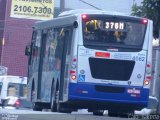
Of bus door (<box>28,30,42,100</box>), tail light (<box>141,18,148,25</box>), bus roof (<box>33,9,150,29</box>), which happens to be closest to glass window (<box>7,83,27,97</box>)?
bus door (<box>28,30,42,100</box>)

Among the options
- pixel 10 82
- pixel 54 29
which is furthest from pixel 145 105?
pixel 10 82

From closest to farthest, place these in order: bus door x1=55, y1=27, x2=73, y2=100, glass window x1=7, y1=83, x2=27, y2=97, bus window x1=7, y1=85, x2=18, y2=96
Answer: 1. bus door x1=55, y1=27, x2=73, y2=100
2. bus window x1=7, y1=85, x2=18, y2=96
3. glass window x1=7, y1=83, x2=27, y2=97

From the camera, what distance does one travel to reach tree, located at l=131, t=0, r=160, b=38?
22.6m

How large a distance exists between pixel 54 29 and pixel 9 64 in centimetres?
3971

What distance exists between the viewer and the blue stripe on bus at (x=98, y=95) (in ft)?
78.9

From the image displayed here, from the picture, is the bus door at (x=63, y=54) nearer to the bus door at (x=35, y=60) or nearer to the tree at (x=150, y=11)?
the tree at (x=150, y=11)

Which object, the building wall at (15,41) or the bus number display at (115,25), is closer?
the bus number display at (115,25)

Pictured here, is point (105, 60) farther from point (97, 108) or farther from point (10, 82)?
point (10, 82)

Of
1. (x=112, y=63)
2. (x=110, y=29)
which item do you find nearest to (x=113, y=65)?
(x=112, y=63)

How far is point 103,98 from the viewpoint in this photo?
964 inches

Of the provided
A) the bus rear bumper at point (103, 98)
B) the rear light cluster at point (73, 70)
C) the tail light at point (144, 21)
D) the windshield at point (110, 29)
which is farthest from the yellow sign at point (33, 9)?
the tail light at point (144, 21)

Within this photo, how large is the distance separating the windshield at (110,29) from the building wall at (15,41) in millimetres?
40420

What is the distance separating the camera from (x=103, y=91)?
24422mm

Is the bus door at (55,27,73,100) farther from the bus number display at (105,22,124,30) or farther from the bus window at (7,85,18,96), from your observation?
the bus window at (7,85,18,96)
